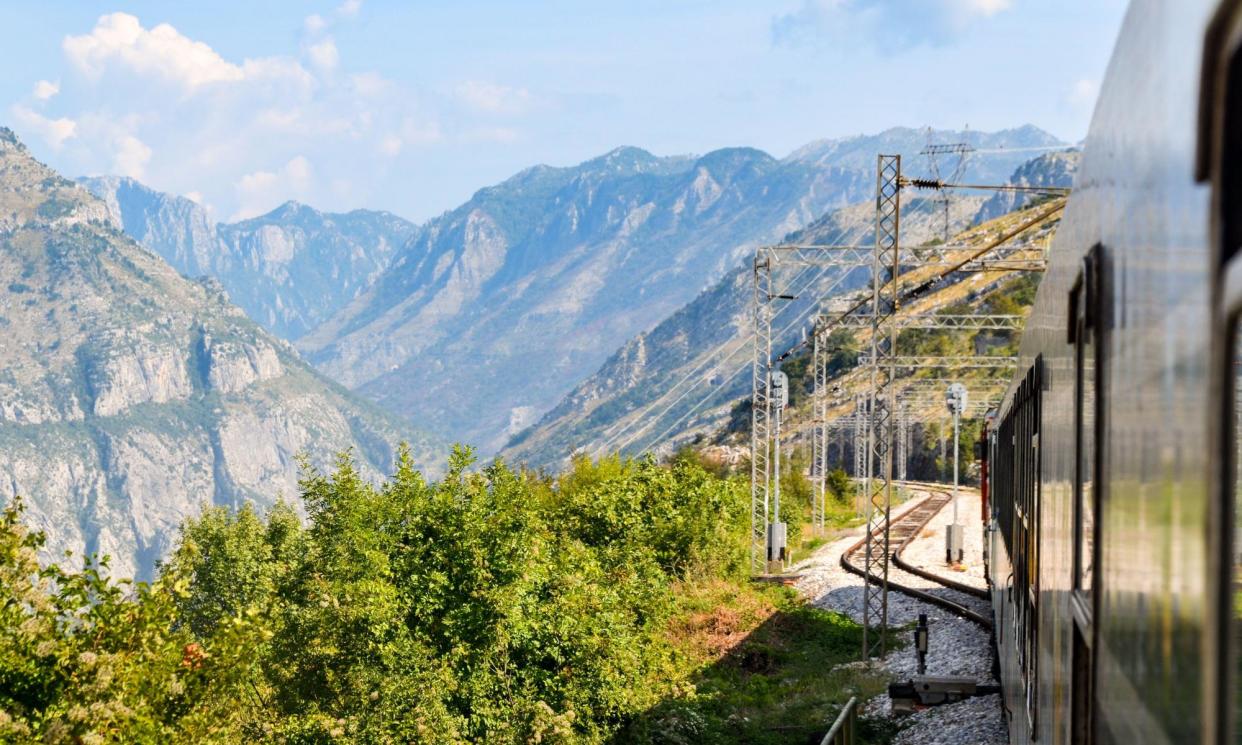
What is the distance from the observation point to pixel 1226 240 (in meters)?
2.17

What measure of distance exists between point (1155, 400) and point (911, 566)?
3307 cm

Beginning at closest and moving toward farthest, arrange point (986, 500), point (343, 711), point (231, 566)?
point (343, 711) < point (986, 500) < point (231, 566)

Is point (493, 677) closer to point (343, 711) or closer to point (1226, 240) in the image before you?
point (343, 711)

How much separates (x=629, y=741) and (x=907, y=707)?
4031 millimetres

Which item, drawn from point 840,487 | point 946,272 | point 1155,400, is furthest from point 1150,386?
point 840,487

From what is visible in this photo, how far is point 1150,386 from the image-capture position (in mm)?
2914

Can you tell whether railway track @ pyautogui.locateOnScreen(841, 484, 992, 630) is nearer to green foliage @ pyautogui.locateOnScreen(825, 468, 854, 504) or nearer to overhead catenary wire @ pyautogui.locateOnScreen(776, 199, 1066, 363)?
overhead catenary wire @ pyautogui.locateOnScreen(776, 199, 1066, 363)

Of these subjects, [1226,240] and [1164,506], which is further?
[1164,506]

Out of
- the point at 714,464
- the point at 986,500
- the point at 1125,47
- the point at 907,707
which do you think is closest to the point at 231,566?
the point at 714,464

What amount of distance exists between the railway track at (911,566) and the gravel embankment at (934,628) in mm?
174

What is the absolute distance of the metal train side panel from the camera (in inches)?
93.0

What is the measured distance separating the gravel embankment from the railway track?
174 millimetres

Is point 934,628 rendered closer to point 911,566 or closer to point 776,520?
point 911,566

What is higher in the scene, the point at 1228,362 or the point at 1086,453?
the point at 1228,362
